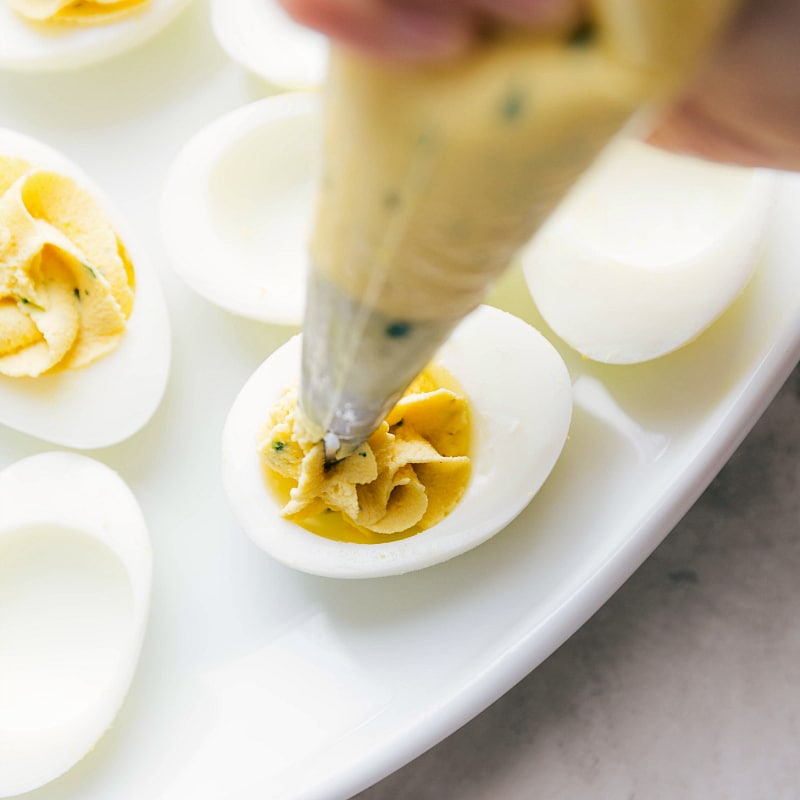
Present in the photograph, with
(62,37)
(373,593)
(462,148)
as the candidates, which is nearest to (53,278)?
(62,37)

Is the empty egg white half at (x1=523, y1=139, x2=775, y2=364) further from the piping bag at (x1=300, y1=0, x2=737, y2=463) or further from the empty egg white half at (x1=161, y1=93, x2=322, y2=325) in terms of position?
the piping bag at (x1=300, y1=0, x2=737, y2=463)

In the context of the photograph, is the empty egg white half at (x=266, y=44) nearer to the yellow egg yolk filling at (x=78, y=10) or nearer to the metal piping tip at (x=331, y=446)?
the yellow egg yolk filling at (x=78, y=10)

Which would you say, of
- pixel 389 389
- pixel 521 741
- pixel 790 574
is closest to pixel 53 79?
pixel 389 389

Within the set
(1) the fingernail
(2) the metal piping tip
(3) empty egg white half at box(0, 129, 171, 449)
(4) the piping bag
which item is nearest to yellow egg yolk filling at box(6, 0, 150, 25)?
(3) empty egg white half at box(0, 129, 171, 449)

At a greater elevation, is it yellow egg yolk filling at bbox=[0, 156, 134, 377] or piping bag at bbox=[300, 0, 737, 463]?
piping bag at bbox=[300, 0, 737, 463]

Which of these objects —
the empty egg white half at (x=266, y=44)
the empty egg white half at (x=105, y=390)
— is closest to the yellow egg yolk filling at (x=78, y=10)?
the empty egg white half at (x=266, y=44)

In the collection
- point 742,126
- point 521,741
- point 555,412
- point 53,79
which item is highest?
point 742,126

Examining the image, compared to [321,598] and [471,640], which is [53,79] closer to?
[321,598]

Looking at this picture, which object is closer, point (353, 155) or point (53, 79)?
point (353, 155)

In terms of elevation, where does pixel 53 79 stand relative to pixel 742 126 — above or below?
below
